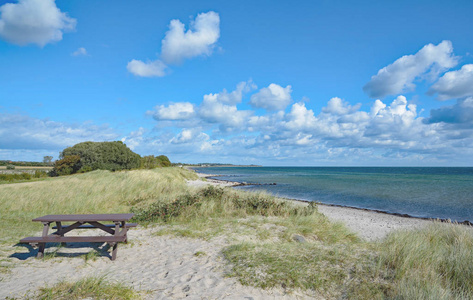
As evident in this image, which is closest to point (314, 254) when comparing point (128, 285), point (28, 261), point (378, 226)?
point (128, 285)

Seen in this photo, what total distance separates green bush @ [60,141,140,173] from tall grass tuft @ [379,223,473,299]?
34.1 metres

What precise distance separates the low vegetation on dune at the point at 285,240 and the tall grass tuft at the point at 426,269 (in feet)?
0.06

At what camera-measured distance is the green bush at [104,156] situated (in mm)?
33594

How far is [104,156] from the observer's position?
34.8 metres

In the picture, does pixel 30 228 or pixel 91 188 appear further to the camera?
pixel 91 188

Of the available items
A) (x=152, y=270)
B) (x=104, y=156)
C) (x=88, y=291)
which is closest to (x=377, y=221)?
(x=152, y=270)

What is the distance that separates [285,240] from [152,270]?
380cm

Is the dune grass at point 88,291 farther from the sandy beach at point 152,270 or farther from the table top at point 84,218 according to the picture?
the table top at point 84,218

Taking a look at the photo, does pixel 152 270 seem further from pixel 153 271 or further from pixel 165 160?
pixel 165 160

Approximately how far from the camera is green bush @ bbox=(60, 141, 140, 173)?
110 feet

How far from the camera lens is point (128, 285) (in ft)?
15.8

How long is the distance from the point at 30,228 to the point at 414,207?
25.5 meters

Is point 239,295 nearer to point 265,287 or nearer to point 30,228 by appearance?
point 265,287

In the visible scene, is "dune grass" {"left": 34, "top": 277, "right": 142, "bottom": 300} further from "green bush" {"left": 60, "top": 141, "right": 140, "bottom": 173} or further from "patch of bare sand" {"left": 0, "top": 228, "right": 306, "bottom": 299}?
"green bush" {"left": 60, "top": 141, "right": 140, "bottom": 173}
